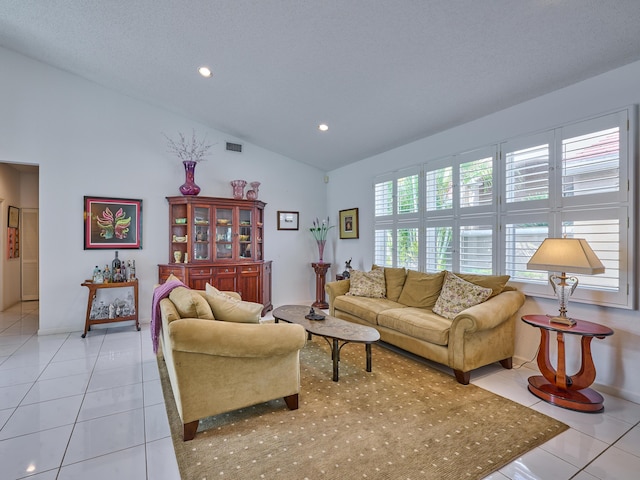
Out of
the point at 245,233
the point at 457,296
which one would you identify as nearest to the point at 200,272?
the point at 245,233

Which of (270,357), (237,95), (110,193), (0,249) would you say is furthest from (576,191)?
(0,249)

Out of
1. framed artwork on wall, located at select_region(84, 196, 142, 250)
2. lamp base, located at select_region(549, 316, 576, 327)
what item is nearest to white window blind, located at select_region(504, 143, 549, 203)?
lamp base, located at select_region(549, 316, 576, 327)

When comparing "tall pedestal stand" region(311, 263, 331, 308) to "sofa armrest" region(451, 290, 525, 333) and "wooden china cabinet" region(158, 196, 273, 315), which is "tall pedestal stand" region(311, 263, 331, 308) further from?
"sofa armrest" region(451, 290, 525, 333)

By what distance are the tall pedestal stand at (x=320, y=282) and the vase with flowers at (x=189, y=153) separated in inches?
97.5

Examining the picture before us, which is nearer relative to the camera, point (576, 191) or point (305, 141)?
point (576, 191)

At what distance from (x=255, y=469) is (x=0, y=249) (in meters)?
6.47

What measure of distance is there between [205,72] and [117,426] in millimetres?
3614

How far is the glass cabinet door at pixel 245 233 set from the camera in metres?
5.20

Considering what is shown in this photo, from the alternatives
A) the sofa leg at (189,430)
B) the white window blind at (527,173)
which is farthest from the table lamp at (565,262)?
the sofa leg at (189,430)

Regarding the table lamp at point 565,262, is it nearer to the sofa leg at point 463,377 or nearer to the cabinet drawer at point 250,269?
the sofa leg at point 463,377

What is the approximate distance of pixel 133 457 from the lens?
1860 millimetres

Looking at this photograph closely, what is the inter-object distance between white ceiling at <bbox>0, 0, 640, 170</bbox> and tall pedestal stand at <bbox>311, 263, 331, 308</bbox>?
2.39 meters

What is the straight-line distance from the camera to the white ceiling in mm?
2307

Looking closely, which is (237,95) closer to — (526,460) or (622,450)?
(526,460)
